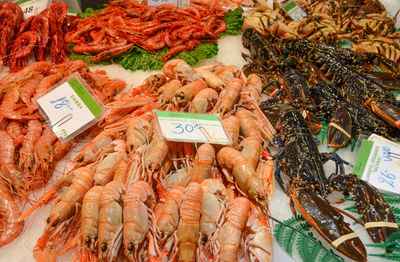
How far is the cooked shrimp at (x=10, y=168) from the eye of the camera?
6.28ft

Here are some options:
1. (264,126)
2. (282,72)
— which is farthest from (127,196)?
(282,72)

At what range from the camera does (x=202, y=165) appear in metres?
1.82

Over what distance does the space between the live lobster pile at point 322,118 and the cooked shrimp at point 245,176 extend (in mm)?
267

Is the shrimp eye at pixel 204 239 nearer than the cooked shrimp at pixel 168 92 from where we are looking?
Yes

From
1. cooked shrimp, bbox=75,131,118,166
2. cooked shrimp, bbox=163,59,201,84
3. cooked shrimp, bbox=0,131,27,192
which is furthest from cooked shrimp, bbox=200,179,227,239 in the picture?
cooked shrimp, bbox=0,131,27,192

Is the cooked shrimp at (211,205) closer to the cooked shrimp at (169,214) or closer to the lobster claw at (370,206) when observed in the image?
the cooked shrimp at (169,214)

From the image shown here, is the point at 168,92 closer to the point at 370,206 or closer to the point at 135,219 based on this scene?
the point at 135,219

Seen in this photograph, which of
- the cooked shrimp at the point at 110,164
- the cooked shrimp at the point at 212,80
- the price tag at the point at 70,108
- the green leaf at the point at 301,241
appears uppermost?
the cooked shrimp at the point at 212,80

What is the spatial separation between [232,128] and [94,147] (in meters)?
0.99

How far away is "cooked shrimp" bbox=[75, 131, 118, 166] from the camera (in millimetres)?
1983

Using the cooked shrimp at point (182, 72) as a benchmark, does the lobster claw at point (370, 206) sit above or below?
below

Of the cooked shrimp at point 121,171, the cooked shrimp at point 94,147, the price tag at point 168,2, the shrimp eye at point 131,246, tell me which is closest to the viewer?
the shrimp eye at point 131,246

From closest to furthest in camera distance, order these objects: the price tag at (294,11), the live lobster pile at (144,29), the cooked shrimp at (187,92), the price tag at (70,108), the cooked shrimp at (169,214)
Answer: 1. the cooked shrimp at (169,214)
2. the price tag at (70,108)
3. the cooked shrimp at (187,92)
4. the live lobster pile at (144,29)
5. the price tag at (294,11)

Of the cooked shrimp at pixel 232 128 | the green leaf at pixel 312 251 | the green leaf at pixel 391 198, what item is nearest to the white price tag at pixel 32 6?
the cooked shrimp at pixel 232 128
